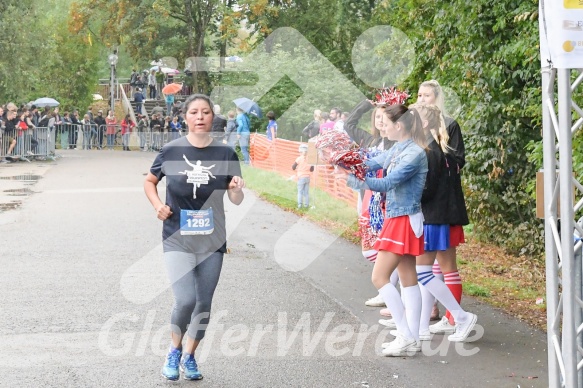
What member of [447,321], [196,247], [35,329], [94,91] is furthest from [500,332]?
[94,91]

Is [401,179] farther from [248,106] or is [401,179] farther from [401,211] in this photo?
[248,106]

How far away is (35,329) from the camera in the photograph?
28.2 feet

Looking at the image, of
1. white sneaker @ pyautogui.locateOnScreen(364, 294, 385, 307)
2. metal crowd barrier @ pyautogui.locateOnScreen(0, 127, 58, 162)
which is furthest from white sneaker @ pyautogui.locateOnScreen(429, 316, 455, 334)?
metal crowd barrier @ pyautogui.locateOnScreen(0, 127, 58, 162)

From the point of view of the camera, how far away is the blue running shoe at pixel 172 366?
22.8 ft

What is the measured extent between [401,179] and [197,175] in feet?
5.14

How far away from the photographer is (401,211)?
7.80 meters

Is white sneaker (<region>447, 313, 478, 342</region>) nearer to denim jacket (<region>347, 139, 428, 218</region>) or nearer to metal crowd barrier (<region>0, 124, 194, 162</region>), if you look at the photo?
denim jacket (<region>347, 139, 428, 218</region>)

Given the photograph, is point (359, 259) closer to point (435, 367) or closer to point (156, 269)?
point (156, 269)

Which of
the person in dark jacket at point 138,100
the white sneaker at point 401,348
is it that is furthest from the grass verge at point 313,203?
the person in dark jacket at point 138,100

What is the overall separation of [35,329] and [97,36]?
51578mm

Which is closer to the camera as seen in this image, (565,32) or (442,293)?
(565,32)

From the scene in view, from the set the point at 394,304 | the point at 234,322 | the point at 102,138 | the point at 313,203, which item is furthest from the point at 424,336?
the point at 102,138

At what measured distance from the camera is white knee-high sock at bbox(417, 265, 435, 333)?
8.24 meters

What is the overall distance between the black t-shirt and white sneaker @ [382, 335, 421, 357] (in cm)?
155
